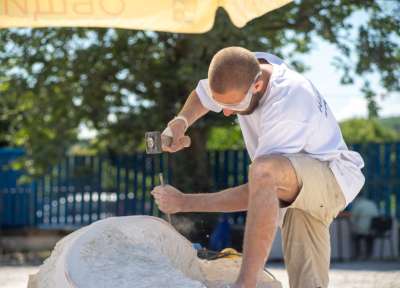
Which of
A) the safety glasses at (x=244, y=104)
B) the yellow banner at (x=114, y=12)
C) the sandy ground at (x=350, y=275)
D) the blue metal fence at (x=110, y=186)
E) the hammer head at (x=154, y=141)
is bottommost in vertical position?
the sandy ground at (x=350, y=275)

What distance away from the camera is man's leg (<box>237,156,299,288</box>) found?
11.2ft

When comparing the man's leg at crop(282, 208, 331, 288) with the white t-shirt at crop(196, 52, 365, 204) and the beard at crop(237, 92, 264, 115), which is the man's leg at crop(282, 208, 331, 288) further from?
the beard at crop(237, 92, 264, 115)

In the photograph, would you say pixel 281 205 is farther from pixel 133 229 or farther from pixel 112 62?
pixel 112 62

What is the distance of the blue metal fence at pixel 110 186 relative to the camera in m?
12.0

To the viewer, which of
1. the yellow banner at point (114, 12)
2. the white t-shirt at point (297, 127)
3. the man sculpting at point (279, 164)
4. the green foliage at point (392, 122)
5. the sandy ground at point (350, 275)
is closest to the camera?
the man sculpting at point (279, 164)

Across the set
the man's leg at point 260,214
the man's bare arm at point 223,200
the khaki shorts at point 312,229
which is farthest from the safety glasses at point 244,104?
the man's bare arm at point 223,200

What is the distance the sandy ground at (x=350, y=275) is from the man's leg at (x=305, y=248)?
3009 millimetres

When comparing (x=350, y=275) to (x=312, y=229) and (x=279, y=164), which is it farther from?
(x=279, y=164)

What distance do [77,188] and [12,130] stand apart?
58.1 inches

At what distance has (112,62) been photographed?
11375mm

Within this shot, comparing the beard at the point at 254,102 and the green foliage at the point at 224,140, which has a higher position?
the beard at the point at 254,102

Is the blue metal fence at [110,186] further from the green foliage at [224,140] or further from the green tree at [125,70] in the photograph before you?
the green foliage at [224,140]

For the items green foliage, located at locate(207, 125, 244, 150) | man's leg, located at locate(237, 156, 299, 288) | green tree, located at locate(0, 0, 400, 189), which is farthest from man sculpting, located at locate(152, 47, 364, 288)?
green foliage, located at locate(207, 125, 244, 150)

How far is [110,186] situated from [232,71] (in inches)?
370
